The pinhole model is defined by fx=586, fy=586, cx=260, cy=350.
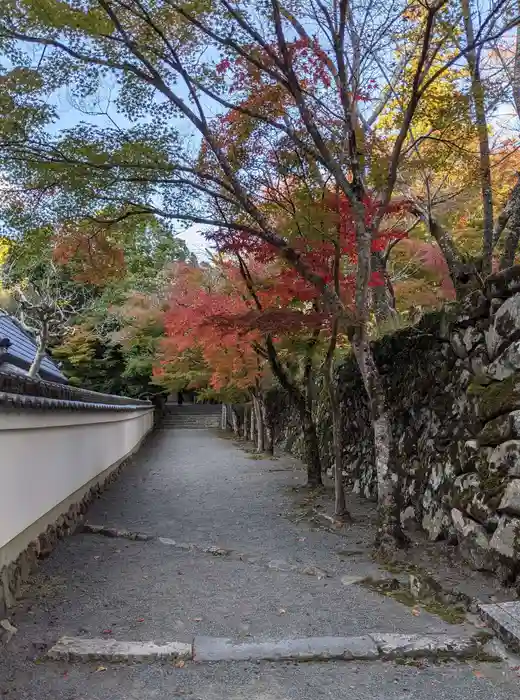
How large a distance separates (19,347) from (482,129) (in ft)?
37.8

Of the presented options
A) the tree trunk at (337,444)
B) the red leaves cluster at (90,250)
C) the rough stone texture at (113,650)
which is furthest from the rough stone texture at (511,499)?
the red leaves cluster at (90,250)

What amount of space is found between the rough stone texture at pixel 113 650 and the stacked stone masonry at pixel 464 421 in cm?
281

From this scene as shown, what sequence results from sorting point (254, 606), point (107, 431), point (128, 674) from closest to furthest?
point (128, 674) → point (254, 606) → point (107, 431)

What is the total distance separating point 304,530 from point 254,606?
3.12 metres

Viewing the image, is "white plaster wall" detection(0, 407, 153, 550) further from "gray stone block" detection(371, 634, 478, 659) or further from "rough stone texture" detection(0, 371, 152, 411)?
"gray stone block" detection(371, 634, 478, 659)

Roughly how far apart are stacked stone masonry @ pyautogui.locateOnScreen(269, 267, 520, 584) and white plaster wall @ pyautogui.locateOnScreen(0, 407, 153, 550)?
4.24 metres

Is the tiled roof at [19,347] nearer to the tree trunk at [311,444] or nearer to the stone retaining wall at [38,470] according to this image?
the stone retaining wall at [38,470]

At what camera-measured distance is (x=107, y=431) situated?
12.3 m

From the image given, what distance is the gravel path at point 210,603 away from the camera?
3553 millimetres

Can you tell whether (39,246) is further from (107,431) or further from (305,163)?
(107,431)

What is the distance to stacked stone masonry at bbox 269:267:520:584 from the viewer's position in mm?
5273

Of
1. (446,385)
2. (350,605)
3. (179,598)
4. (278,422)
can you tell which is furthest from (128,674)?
(278,422)

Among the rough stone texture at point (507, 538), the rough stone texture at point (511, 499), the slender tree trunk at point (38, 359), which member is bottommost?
the rough stone texture at point (507, 538)

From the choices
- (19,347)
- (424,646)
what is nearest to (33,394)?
(424,646)
